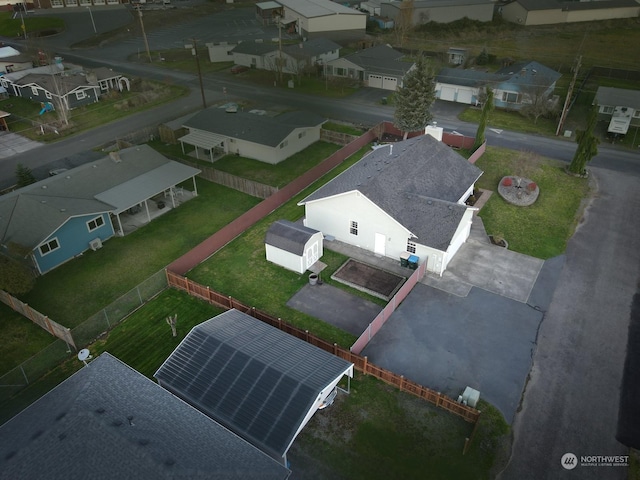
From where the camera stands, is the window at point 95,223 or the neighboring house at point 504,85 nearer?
the window at point 95,223

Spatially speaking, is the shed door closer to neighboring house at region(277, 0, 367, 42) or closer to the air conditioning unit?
the air conditioning unit

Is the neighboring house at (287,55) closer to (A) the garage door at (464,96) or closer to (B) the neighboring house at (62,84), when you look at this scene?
(B) the neighboring house at (62,84)

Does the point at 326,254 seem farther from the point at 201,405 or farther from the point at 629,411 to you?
the point at 629,411

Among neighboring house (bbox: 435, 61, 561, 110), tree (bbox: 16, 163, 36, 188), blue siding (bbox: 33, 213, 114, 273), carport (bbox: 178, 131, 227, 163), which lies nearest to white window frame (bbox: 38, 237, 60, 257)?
blue siding (bbox: 33, 213, 114, 273)

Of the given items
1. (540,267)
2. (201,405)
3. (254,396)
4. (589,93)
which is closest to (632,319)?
(540,267)

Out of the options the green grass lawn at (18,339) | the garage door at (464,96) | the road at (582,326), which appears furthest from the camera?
the garage door at (464,96)

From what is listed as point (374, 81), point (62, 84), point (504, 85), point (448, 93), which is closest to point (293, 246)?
point (448, 93)

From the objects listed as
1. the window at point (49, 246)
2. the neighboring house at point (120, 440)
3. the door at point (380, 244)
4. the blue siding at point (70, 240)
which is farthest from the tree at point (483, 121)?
the window at point (49, 246)
